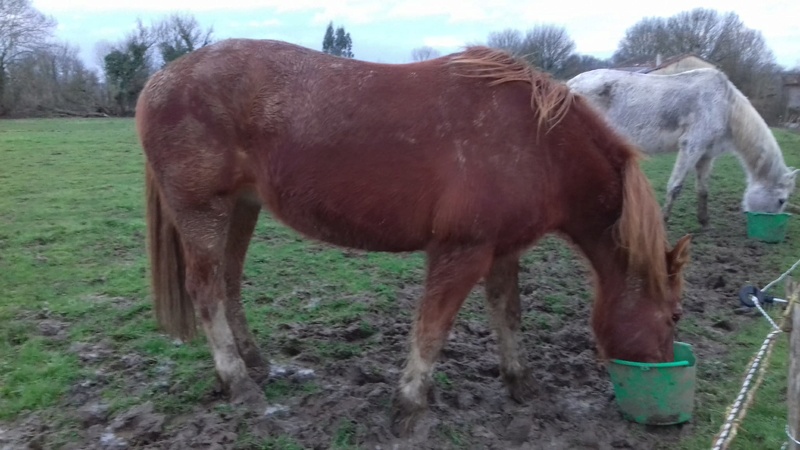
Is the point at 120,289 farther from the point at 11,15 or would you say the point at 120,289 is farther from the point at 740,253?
the point at 11,15

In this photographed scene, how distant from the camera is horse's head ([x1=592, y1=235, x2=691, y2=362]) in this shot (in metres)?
3.24

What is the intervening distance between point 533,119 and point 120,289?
371cm

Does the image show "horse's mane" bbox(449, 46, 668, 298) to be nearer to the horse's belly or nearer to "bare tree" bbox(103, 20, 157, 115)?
the horse's belly

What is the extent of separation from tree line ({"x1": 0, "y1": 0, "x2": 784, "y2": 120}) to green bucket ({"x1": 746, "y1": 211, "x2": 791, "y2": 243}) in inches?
724

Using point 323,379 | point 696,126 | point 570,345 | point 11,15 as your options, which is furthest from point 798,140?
point 11,15

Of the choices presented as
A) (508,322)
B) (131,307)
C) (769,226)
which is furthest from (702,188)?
(131,307)

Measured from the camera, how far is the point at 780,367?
3928 mm

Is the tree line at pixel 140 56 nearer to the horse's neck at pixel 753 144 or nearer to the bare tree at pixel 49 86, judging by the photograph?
the bare tree at pixel 49 86

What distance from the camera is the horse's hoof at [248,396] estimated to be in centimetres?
331

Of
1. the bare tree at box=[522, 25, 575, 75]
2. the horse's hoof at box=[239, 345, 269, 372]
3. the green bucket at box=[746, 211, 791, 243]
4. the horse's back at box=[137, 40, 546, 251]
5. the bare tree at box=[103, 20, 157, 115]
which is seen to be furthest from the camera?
the bare tree at box=[103, 20, 157, 115]

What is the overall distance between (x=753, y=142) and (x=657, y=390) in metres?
5.94

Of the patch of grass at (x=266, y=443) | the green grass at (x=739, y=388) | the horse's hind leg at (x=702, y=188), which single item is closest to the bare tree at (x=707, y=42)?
the horse's hind leg at (x=702, y=188)

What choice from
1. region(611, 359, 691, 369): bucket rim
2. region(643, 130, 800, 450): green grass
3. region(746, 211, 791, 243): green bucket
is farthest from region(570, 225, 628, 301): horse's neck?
region(746, 211, 791, 243): green bucket

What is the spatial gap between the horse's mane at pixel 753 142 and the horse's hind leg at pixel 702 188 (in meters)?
0.44
